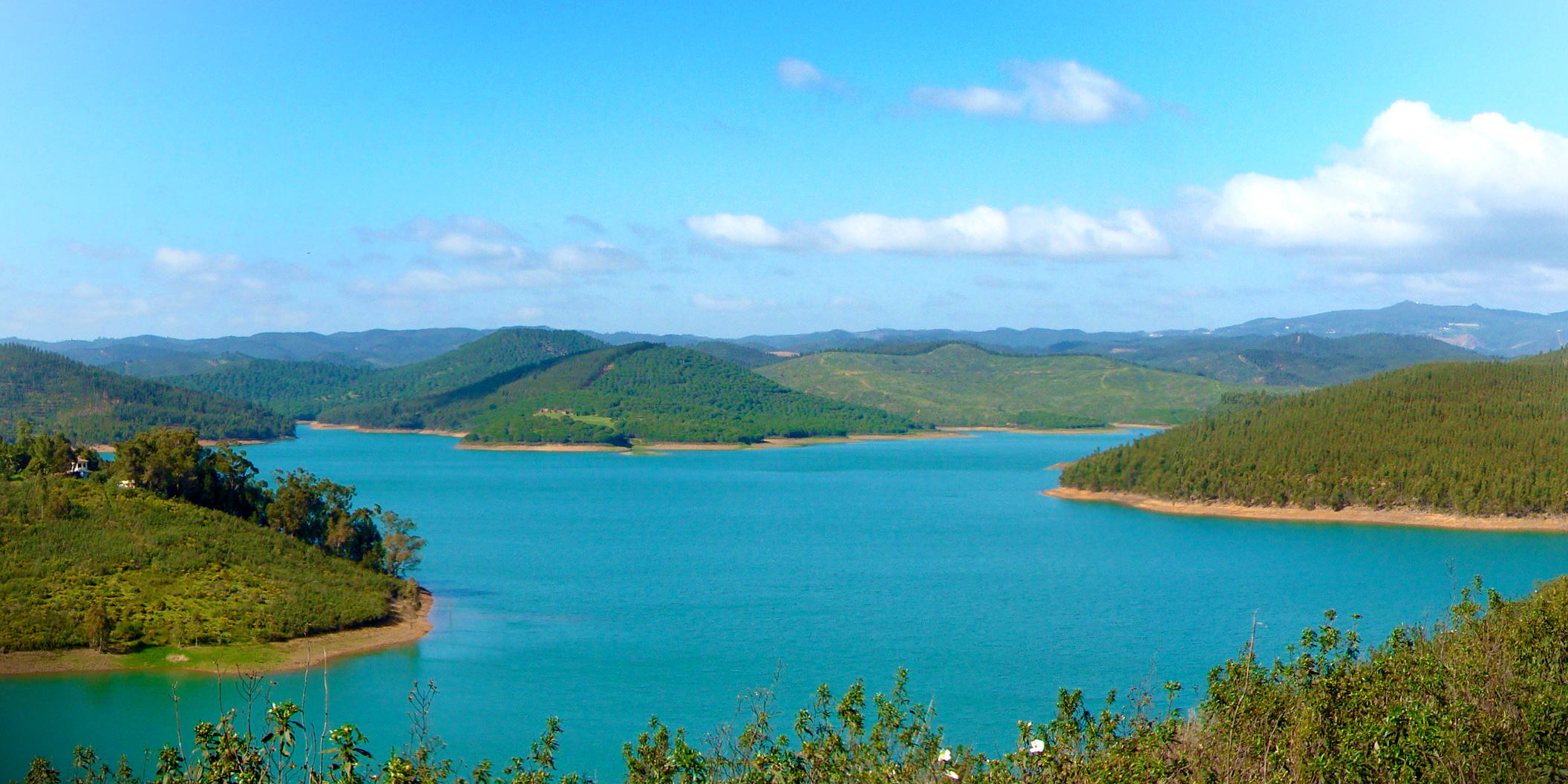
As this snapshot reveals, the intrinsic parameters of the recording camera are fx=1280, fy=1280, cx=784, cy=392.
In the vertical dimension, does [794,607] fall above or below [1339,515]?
below

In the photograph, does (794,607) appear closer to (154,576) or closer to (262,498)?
(154,576)

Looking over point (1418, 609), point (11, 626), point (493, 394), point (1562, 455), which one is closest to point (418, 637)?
point (11, 626)

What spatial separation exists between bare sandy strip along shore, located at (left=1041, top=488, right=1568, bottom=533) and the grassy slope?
172 ft

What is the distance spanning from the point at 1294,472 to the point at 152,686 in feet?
217

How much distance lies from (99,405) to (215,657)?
11373 centimetres

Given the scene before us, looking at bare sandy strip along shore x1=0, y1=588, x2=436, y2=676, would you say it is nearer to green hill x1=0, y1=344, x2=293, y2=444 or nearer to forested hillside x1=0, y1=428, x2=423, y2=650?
forested hillside x1=0, y1=428, x2=423, y2=650

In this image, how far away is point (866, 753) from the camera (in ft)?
47.7

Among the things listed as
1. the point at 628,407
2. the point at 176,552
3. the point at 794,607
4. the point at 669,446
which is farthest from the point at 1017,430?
the point at 176,552

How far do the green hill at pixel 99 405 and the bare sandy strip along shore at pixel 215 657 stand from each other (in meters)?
93.4

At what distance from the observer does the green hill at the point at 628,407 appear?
15175 cm

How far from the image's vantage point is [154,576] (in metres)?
38.6

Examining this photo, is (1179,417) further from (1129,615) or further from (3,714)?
(3,714)

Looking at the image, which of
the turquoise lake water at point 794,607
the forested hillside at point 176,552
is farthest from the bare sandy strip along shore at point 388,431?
the forested hillside at point 176,552

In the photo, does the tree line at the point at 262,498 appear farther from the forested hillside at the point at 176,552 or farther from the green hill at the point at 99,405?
the green hill at the point at 99,405
